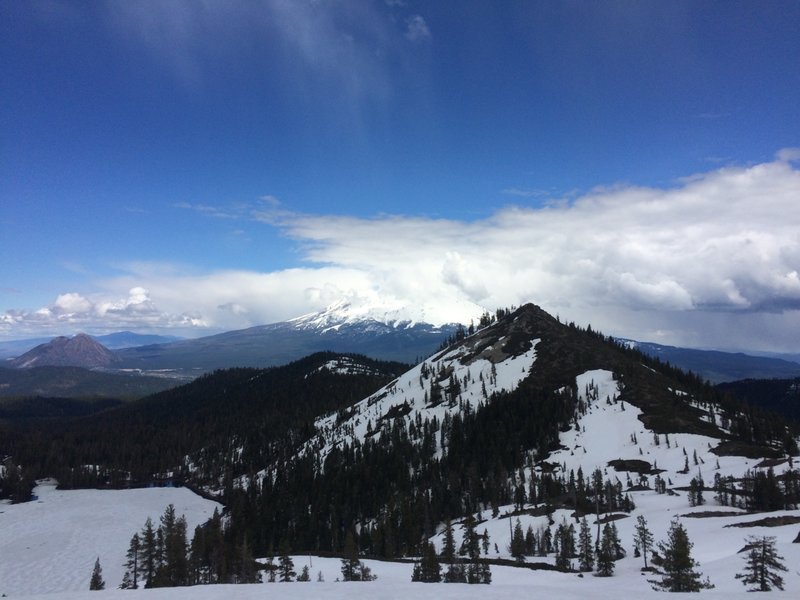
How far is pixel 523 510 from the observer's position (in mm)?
127500

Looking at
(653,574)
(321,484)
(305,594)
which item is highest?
(305,594)

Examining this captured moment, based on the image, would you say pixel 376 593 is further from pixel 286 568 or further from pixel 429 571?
pixel 286 568

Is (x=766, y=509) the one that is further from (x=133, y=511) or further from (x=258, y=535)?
(x=133, y=511)

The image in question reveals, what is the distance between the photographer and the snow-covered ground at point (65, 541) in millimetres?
113312

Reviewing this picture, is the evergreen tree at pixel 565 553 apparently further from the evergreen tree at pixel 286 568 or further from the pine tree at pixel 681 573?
the evergreen tree at pixel 286 568

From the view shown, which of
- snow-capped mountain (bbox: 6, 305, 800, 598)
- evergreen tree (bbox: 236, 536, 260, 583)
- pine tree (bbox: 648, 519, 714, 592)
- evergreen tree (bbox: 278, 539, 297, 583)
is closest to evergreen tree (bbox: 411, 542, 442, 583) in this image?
snow-capped mountain (bbox: 6, 305, 800, 598)

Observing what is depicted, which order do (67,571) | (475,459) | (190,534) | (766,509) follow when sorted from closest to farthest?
(766,509) < (67,571) < (190,534) < (475,459)

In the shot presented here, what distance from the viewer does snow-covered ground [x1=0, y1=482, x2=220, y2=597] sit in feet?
372

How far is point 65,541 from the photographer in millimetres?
149125

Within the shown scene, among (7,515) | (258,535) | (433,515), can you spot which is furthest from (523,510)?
(7,515)

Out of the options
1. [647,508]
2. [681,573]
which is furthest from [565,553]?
[647,508]

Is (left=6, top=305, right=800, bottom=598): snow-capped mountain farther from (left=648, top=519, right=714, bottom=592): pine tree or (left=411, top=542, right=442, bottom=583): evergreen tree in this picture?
(left=411, top=542, right=442, bottom=583): evergreen tree

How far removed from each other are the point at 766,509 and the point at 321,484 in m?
143

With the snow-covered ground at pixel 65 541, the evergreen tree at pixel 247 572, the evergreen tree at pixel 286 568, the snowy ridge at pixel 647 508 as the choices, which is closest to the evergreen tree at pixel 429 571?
the snowy ridge at pixel 647 508
